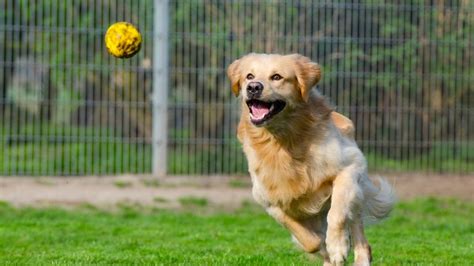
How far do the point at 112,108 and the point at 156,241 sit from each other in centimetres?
435

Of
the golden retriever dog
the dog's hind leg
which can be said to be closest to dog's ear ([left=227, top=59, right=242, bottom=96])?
the golden retriever dog

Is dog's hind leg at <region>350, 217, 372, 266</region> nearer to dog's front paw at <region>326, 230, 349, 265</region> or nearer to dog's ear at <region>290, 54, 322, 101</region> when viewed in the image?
dog's front paw at <region>326, 230, 349, 265</region>

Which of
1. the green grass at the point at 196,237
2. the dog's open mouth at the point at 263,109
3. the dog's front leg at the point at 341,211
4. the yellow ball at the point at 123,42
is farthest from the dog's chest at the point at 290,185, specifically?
the yellow ball at the point at 123,42

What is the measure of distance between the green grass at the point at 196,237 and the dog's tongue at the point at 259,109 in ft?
3.81

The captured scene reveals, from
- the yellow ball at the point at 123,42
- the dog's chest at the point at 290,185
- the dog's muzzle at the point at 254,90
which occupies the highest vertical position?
the yellow ball at the point at 123,42

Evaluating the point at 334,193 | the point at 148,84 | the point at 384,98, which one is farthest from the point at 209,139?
the point at 334,193

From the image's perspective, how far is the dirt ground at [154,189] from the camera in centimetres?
1245

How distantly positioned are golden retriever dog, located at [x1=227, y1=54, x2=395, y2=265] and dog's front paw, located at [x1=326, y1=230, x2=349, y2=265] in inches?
Result: 4.6

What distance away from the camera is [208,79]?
13.5 meters

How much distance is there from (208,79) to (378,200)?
6059mm

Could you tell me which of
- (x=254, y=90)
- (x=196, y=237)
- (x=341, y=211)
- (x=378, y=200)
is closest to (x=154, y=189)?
(x=196, y=237)

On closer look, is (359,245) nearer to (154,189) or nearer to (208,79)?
(154,189)

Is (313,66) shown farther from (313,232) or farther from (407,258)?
(407,258)

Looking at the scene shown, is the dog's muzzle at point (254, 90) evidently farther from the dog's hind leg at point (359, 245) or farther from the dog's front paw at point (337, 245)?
the dog's hind leg at point (359, 245)
